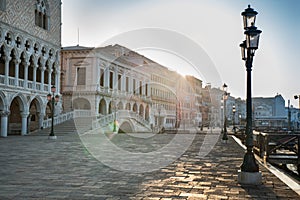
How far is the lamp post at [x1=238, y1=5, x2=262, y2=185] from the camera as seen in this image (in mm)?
8289

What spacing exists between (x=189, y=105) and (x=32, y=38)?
205ft

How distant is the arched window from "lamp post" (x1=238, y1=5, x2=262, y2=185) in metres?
28.0

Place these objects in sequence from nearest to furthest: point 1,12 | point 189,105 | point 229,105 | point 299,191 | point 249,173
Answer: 1. point 299,191
2. point 249,173
3. point 1,12
4. point 189,105
5. point 229,105

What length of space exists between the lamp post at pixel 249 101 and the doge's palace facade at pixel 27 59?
909 inches

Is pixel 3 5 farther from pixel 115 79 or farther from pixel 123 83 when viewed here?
pixel 123 83

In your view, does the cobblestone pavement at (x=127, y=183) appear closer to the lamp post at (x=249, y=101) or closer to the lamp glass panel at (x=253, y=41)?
the lamp post at (x=249, y=101)

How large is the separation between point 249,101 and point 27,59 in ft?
85.5

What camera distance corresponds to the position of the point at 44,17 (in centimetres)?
3491

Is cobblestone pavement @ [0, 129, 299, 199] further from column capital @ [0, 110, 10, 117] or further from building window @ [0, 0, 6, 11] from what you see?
building window @ [0, 0, 6, 11]

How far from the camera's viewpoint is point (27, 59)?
3138 centimetres

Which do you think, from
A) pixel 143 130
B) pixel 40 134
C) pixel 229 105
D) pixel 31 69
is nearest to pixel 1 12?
pixel 31 69

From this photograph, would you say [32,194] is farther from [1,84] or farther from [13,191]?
[1,84]

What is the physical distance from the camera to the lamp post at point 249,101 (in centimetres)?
829

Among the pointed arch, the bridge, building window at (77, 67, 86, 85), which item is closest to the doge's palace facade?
the bridge
